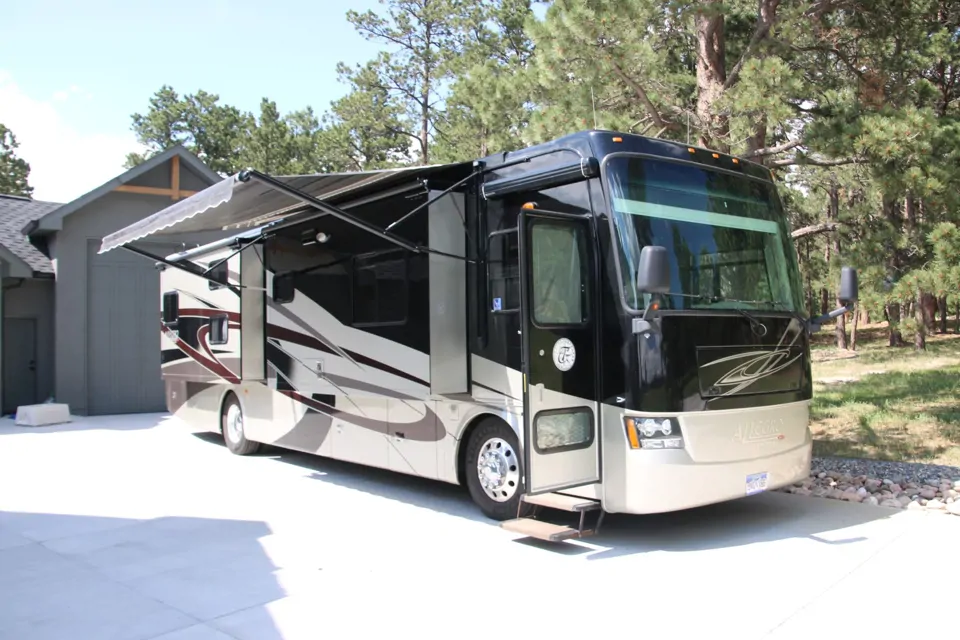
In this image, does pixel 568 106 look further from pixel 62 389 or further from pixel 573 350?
pixel 62 389

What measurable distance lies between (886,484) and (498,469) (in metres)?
3.92

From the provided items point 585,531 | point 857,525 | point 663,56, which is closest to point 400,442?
point 585,531

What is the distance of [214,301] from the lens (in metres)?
9.87

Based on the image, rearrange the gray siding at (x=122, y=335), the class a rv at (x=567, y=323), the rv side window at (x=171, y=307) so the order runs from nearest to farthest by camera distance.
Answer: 1. the class a rv at (x=567, y=323)
2. the rv side window at (x=171, y=307)
3. the gray siding at (x=122, y=335)

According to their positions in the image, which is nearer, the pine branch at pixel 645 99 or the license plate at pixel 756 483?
the license plate at pixel 756 483

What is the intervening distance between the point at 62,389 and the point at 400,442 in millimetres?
9142

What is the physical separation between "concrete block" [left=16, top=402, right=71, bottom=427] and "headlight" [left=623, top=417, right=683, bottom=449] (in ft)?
35.2

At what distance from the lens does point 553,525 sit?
568 centimetres

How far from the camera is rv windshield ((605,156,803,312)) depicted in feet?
18.4

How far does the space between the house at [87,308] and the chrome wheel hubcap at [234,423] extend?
15.0ft

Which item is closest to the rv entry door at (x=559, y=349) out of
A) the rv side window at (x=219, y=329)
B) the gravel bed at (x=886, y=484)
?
the gravel bed at (x=886, y=484)

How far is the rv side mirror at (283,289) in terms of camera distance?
8523 millimetres

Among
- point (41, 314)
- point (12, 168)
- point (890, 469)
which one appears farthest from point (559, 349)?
point (12, 168)

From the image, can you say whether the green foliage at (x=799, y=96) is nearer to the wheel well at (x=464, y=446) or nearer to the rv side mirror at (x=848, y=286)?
the rv side mirror at (x=848, y=286)
